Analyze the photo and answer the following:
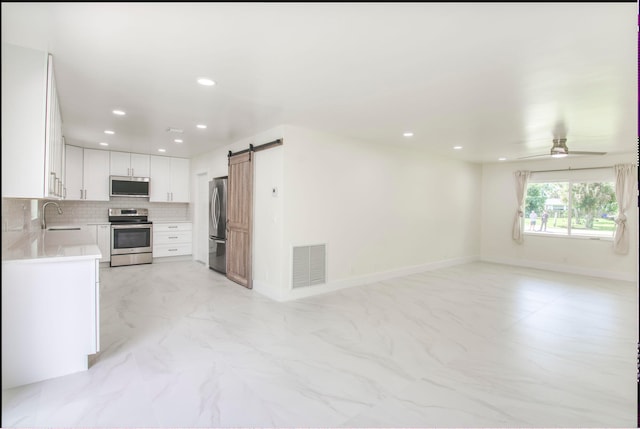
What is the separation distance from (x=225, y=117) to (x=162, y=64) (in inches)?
60.4

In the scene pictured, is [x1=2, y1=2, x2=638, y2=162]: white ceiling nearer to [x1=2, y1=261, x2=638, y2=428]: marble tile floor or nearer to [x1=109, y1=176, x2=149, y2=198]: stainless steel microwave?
[x1=2, y1=261, x2=638, y2=428]: marble tile floor

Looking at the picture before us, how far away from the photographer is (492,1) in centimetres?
175

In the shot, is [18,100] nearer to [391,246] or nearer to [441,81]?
[441,81]

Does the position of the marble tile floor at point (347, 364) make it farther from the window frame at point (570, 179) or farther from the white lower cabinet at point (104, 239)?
the window frame at point (570, 179)

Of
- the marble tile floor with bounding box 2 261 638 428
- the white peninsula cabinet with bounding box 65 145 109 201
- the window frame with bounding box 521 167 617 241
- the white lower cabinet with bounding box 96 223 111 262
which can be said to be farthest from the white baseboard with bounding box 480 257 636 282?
the white peninsula cabinet with bounding box 65 145 109 201

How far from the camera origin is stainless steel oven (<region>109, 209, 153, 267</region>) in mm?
6660

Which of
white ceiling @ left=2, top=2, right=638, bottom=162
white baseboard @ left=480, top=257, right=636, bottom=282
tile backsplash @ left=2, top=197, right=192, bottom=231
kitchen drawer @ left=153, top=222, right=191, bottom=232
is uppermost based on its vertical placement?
white ceiling @ left=2, top=2, right=638, bottom=162

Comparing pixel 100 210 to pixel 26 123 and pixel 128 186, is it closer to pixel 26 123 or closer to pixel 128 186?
pixel 128 186

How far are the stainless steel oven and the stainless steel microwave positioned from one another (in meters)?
0.37

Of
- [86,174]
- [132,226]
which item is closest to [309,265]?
[132,226]

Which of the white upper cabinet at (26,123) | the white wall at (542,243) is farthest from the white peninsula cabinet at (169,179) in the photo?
the white wall at (542,243)

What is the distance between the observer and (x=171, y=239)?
735 cm

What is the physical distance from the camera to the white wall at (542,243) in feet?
21.1

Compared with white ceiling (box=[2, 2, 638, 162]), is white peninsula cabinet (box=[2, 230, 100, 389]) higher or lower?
lower
